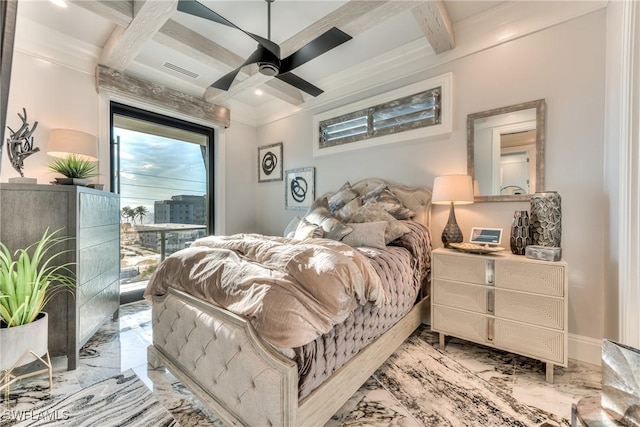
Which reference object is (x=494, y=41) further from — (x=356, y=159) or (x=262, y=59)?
(x=262, y=59)

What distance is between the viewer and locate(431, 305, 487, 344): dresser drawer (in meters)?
1.92

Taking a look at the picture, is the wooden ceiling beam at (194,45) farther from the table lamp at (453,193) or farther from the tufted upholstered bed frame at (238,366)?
the table lamp at (453,193)

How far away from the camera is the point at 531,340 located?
5.66 ft

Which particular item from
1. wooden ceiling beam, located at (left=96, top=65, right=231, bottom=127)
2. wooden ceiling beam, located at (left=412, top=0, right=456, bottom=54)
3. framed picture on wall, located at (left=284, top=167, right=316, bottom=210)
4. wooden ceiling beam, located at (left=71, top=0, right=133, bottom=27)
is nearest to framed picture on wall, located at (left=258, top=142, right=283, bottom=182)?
framed picture on wall, located at (left=284, top=167, right=316, bottom=210)

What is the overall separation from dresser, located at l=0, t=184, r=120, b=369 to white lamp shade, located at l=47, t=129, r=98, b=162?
72cm

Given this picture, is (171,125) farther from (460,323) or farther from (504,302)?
(504,302)

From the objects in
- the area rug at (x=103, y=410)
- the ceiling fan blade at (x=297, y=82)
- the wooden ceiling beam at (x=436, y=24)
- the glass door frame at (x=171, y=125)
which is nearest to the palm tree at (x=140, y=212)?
the glass door frame at (x=171, y=125)

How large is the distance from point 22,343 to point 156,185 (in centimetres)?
231

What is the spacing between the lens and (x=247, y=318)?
46.8 inches

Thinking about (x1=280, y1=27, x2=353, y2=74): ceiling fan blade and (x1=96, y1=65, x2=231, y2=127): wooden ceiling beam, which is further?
(x1=96, y1=65, x2=231, y2=127): wooden ceiling beam

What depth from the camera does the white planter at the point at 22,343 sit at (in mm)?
1426

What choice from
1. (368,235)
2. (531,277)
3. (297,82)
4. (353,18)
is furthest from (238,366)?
(297,82)

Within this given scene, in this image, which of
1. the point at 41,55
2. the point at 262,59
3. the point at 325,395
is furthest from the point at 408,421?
the point at 41,55

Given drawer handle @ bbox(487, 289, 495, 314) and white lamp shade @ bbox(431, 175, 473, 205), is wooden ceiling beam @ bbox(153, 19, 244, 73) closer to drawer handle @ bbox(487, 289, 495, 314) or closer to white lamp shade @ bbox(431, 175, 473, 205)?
white lamp shade @ bbox(431, 175, 473, 205)
